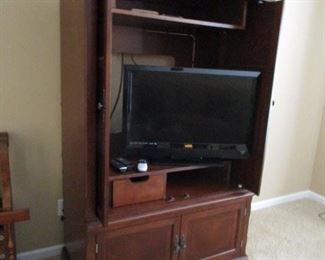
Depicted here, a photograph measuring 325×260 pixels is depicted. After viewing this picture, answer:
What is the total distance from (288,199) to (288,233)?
613 mm

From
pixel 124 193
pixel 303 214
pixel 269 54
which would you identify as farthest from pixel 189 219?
pixel 303 214

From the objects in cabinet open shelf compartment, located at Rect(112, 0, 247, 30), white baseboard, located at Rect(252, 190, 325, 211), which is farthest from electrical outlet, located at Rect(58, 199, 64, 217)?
white baseboard, located at Rect(252, 190, 325, 211)

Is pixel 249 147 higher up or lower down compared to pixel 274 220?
higher up

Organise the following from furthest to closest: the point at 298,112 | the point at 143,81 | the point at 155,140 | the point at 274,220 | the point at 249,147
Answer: the point at 298,112 → the point at 274,220 → the point at 249,147 → the point at 155,140 → the point at 143,81

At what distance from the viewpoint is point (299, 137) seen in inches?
108

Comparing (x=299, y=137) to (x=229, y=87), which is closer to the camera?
(x=229, y=87)

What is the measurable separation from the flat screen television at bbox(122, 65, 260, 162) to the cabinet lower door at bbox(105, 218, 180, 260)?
1.16 ft

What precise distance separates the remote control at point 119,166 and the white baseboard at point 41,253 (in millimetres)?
767

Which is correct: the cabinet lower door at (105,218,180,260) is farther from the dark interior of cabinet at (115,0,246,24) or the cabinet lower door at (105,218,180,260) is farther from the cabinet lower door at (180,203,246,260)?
the dark interior of cabinet at (115,0,246,24)

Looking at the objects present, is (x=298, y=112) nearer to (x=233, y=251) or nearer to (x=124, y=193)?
(x=233, y=251)

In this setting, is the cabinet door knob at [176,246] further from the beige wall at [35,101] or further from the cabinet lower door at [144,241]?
the beige wall at [35,101]

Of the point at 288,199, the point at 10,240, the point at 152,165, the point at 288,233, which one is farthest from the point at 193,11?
the point at 288,199

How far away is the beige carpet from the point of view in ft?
6.68

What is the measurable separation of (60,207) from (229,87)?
1.20 m
